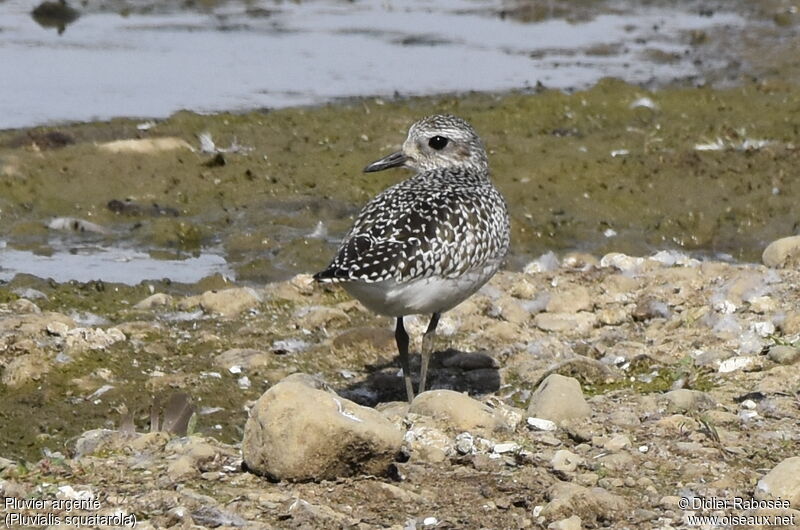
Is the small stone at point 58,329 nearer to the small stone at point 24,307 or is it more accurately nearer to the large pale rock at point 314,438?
the small stone at point 24,307

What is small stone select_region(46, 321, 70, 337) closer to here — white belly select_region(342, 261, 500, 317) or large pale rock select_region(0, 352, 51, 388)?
large pale rock select_region(0, 352, 51, 388)

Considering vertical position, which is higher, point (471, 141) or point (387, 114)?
point (471, 141)

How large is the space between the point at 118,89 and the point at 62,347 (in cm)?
713

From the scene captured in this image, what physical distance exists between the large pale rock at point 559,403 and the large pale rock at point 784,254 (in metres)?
3.06

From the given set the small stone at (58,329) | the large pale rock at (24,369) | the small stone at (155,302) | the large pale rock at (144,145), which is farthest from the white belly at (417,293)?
the large pale rock at (144,145)

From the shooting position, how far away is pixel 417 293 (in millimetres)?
6664

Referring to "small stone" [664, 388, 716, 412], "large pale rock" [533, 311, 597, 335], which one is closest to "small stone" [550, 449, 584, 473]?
"small stone" [664, 388, 716, 412]

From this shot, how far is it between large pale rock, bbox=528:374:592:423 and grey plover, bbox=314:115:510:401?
2.50 feet

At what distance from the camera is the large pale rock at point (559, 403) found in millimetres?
6078

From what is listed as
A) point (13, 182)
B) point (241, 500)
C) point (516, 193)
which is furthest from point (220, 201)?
point (241, 500)

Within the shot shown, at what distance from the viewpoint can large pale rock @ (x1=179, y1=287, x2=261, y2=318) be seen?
8.35 metres

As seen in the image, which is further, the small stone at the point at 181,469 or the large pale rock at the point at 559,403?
the large pale rock at the point at 559,403

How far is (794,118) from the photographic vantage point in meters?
13.0

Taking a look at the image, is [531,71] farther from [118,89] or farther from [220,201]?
[220,201]
